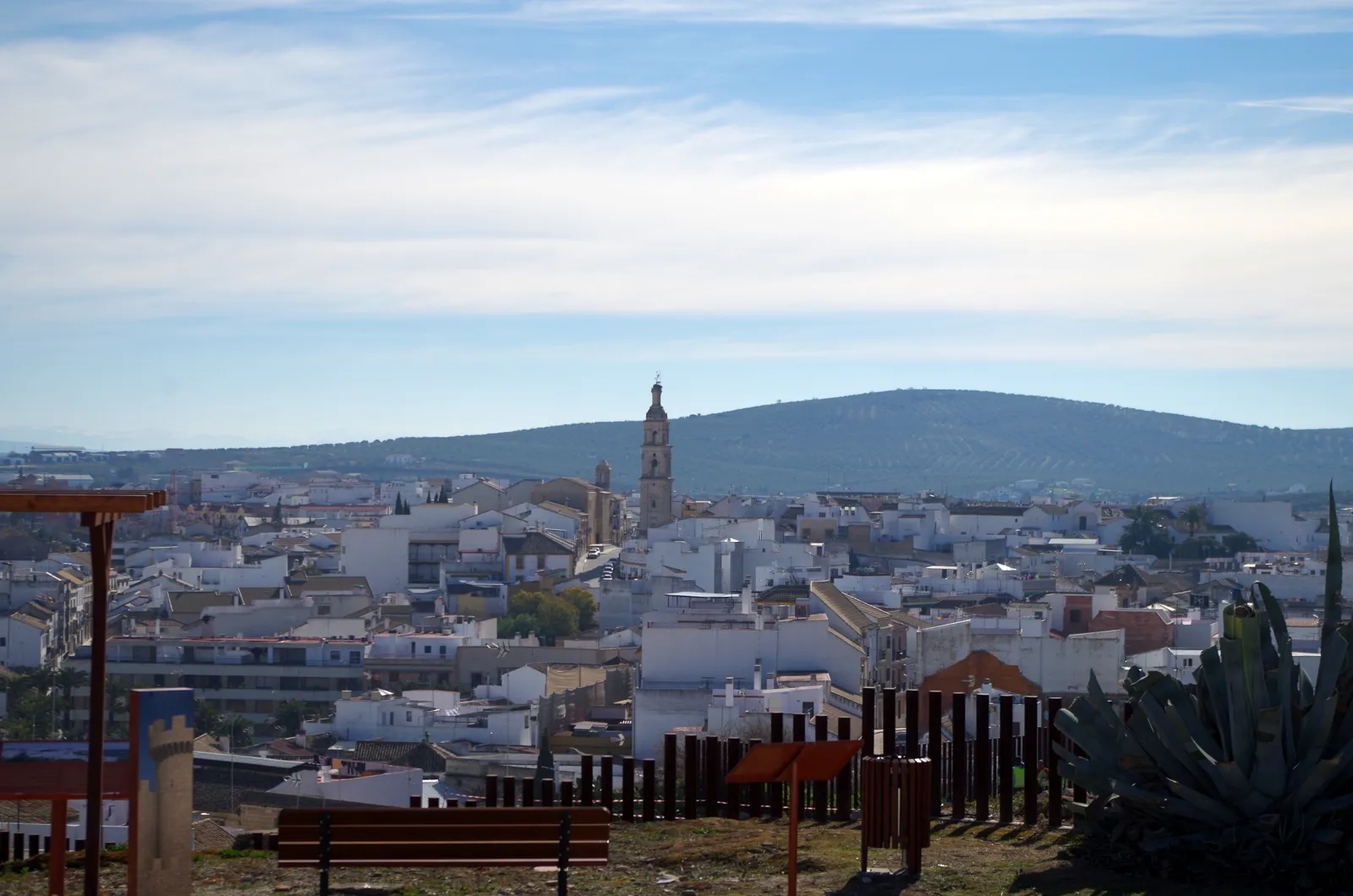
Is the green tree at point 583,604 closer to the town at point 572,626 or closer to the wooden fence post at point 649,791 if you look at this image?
the town at point 572,626

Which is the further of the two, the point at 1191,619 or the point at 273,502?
the point at 273,502

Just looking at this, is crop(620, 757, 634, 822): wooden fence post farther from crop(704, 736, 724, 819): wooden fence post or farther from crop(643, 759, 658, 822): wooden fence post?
crop(704, 736, 724, 819): wooden fence post

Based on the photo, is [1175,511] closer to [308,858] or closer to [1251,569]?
[1251,569]

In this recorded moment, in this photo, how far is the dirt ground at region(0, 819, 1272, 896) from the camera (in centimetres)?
775

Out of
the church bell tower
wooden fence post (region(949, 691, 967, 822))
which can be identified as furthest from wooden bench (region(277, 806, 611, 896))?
the church bell tower

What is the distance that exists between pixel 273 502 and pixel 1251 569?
7827 centimetres

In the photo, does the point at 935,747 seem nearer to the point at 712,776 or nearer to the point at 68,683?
the point at 712,776

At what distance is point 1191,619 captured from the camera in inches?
1885

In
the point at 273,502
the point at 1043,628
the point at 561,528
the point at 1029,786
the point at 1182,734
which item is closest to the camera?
the point at 1182,734

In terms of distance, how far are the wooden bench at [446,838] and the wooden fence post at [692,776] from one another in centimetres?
257

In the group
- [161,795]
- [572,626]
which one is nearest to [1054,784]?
[161,795]

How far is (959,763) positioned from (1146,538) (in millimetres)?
79602

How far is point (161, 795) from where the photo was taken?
24.1 ft

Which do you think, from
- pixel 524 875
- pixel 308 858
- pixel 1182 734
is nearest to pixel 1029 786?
pixel 1182 734
